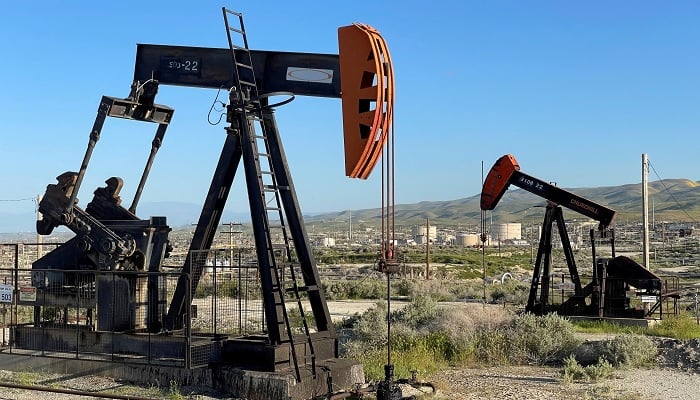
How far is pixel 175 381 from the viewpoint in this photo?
864 cm

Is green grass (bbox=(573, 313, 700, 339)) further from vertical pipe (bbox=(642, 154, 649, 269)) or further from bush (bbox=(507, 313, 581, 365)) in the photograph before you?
vertical pipe (bbox=(642, 154, 649, 269))

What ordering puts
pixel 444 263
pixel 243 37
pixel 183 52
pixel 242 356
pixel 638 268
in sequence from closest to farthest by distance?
1. pixel 242 356
2. pixel 243 37
3. pixel 183 52
4. pixel 638 268
5. pixel 444 263

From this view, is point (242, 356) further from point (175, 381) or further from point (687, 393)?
point (687, 393)

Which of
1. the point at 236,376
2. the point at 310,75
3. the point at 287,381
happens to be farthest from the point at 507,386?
the point at 310,75

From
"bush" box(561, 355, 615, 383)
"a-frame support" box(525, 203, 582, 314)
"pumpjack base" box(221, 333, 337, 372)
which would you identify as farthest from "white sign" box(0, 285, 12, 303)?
"a-frame support" box(525, 203, 582, 314)

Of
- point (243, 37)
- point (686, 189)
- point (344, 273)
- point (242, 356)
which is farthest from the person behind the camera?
point (686, 189)

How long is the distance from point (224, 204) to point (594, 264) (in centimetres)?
862

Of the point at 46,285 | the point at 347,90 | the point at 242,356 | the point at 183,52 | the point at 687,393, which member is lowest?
the point at 687,393

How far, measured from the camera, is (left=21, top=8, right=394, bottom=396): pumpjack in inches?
299

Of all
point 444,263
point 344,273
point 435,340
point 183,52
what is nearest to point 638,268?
point 435,340

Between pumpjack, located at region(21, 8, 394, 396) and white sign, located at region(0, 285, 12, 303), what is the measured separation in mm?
369

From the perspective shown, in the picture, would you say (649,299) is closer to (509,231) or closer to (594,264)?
(594,264)

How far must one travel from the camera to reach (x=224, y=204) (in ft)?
31.2

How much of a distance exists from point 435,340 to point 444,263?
36783mm
